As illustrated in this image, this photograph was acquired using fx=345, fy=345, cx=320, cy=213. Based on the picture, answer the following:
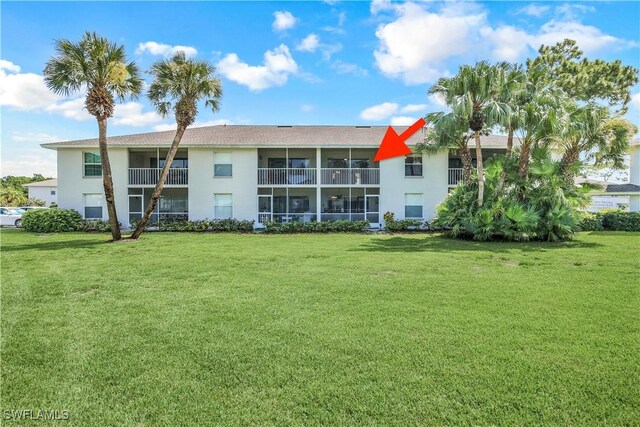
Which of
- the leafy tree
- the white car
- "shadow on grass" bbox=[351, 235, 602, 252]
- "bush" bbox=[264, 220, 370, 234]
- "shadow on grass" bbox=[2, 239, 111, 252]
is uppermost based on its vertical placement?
the leafy tree

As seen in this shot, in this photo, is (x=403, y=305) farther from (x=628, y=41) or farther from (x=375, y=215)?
(x=375, y=215)

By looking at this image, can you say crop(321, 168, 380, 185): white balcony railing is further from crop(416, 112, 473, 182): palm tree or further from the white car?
the white car

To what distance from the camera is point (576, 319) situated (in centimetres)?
492

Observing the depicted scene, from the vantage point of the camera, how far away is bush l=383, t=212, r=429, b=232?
19.9m

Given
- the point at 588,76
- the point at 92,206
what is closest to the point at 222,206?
the point at 92,206

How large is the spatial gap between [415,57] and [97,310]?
14.2 metres

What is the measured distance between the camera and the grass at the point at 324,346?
2.94m

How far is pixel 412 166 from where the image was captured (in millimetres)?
21484

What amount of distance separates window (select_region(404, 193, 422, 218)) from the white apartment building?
60 mm

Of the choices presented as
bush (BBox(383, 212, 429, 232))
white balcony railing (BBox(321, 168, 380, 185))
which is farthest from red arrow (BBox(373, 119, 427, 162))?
bush (BBox(383, 212, 429, 232))

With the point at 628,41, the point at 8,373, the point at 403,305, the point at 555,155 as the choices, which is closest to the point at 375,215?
the point at 555,155

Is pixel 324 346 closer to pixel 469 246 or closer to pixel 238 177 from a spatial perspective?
pixel 469 246

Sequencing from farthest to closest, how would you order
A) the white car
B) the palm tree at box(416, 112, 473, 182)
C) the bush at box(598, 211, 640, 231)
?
1. the white car
2. the bush at box(598, 211, 640, 231)
3. the palm tree at box(416, 112, 473, 182)

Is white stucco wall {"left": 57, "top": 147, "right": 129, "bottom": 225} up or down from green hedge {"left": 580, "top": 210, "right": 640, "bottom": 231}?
up
